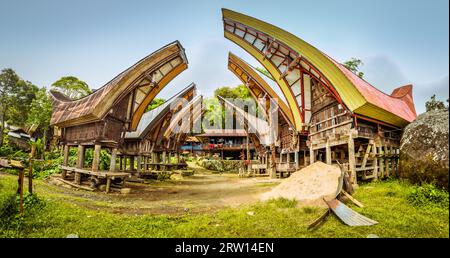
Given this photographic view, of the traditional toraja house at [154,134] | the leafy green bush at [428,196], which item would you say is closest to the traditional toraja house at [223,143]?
the traditional toraja house at [154,134]

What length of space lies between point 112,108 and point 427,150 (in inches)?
590

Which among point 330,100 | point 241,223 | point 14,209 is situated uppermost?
point 330,100

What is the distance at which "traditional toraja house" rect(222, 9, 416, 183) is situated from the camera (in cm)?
990

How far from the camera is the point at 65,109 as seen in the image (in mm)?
13500

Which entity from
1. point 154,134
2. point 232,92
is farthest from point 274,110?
point 232,92

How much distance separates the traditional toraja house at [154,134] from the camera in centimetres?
1778

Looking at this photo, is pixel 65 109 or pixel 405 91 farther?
pixel 405 91

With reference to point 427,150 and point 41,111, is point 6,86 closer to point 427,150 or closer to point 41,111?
point 41,111

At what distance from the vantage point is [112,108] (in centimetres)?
1195

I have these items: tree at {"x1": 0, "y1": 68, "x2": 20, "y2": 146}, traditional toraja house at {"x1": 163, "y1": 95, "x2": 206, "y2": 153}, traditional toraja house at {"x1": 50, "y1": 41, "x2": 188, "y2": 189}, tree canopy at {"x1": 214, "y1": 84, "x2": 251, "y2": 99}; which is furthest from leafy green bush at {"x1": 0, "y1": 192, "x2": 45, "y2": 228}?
tree canopy at {"x1": 214, "y1": 84, "x2": 251, "y2": 99}

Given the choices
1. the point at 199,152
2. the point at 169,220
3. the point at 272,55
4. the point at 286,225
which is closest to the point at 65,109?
the point at 169,220

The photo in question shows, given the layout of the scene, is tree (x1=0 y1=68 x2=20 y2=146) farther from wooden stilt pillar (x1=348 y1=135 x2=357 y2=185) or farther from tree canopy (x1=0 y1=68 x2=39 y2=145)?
wooden stilt pillar (x1=348 y1=135 x2=357 y2=185)
